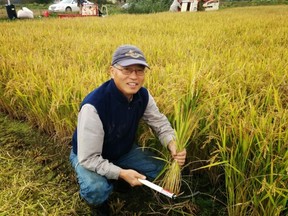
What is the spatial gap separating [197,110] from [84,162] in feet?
2.19

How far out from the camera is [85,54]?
11.7ft

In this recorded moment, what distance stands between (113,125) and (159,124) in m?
0.28

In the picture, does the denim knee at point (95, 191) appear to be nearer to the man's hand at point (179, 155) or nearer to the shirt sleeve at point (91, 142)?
the shirt sleeve at point (91, 142)

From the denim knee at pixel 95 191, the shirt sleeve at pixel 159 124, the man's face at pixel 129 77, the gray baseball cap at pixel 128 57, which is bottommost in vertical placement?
the denim knee at pixel 95 191

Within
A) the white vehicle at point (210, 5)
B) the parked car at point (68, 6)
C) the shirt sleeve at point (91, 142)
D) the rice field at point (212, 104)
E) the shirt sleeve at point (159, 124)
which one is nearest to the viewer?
the rice field at point (212, 104)

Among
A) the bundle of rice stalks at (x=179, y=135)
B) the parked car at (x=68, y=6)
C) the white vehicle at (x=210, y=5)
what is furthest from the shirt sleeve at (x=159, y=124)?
the parked car at (x=68, y=6)

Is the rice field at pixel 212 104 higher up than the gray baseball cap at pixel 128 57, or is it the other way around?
the gray baseball cap at pixel 128 57

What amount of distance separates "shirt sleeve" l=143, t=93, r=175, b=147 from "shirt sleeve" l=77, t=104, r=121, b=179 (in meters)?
0.34

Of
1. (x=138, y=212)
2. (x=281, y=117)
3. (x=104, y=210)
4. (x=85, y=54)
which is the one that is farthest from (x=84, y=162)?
(x=85, y=54)

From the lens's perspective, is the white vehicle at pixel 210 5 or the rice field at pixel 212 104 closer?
the rice field at pixel 212 104

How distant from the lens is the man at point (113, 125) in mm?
1423

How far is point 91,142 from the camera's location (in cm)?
141

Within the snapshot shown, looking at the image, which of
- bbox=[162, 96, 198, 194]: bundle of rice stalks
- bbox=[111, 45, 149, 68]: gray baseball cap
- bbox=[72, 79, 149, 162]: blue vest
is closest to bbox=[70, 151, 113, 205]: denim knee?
bbox=[72, 79, 149, 162]: blue vest

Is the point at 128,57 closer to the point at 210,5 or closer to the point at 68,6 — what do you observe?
the point at 210,5
